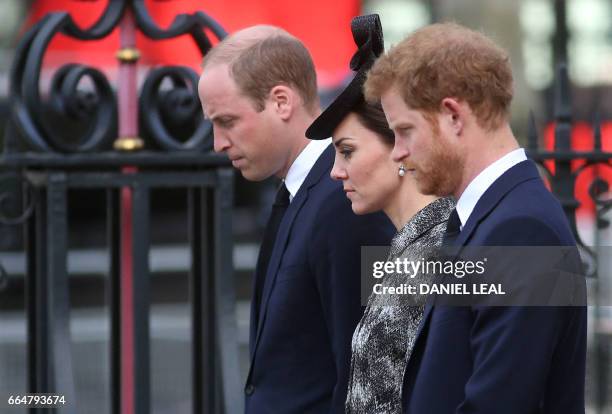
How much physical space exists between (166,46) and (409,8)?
233 centimetres

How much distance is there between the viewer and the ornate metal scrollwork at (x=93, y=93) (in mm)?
3275

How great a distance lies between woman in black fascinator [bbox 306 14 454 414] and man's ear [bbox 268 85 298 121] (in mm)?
234

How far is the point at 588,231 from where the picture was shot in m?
10.3

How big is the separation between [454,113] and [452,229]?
0.77ft

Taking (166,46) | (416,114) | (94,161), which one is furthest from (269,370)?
(166,46)

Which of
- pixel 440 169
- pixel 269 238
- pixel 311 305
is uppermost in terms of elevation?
pixel 440 169

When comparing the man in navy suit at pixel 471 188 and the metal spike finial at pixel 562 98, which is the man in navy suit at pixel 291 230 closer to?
the man in navy suit at pixel 471 188

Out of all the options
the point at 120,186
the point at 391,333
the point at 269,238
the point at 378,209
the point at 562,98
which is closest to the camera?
the point at 391,333

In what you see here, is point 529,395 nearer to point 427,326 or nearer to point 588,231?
point 427,326

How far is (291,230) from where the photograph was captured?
2588 mm

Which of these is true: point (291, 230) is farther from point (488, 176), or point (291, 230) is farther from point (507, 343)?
point (507, 343)

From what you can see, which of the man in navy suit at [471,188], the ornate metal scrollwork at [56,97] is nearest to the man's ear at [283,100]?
the man in navy suit at [471,188]

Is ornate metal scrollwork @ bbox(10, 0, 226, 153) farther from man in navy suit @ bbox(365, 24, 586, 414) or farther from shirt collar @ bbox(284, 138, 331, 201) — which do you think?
man in navy suit @ bbox(365, 24, 586, 414)

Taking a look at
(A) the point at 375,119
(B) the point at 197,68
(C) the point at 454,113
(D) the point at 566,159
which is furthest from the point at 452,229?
(B) the point at 197,68
